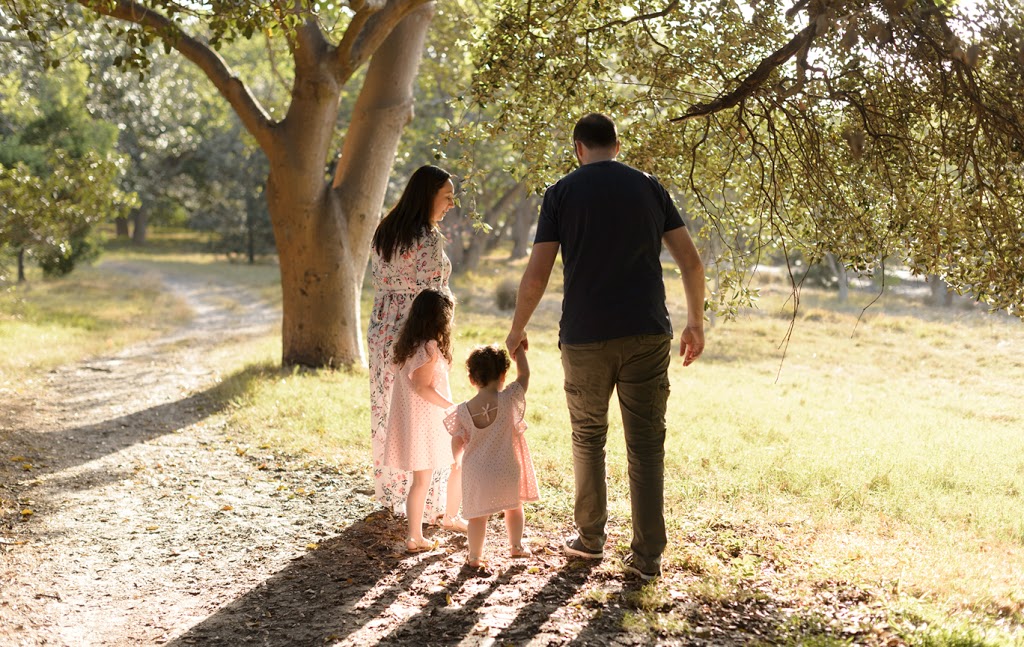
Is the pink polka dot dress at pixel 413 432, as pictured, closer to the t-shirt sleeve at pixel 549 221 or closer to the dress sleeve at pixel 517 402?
the dress sleeve at pixel 517 402

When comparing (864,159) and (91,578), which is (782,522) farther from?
(91,578)

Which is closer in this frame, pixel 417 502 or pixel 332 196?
pixel 417 502

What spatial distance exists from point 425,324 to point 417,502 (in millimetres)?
1130

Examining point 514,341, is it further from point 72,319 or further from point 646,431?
point 72,319

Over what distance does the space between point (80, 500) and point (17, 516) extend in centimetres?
52

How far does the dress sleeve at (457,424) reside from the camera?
4949mm

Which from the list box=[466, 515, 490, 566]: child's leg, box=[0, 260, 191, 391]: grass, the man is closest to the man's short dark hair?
the man

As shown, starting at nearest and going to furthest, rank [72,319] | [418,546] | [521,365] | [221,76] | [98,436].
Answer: [521,365] → [418,546] → [98,436] → [221,76] → [72,319]

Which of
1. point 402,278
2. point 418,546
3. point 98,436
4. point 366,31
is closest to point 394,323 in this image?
point 402,278

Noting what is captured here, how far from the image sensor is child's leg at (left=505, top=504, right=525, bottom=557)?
5.14 metres

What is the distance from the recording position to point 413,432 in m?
5.51

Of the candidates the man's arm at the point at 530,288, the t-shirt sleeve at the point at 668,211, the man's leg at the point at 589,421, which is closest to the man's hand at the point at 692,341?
the man's leg at the point at 589,421

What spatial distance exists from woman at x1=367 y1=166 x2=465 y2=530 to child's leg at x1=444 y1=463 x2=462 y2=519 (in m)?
0.05

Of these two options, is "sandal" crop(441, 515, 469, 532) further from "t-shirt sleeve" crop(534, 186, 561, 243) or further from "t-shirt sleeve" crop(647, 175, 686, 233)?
"t-shirt sleeve" crop(647, 175, 686, 233)
